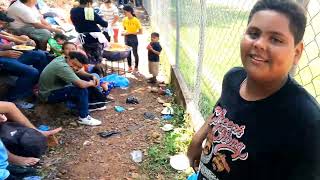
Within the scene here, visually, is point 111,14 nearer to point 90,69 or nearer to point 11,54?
point 90,69

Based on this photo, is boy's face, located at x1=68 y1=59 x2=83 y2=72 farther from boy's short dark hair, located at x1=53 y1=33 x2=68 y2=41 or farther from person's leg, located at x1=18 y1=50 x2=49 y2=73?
boy's short dark hair, located at x1=53 y1=33 x2=68 y2=41

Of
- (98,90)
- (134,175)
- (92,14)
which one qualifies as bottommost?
(134,175)

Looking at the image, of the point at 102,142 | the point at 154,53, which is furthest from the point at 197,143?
the point at 154,53

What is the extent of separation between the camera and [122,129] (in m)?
4.47

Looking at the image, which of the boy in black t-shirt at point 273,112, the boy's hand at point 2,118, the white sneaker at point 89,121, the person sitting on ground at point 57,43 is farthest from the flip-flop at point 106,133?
the boy in black t-shirt at point 273,112

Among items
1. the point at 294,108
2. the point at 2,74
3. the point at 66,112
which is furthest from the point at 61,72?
the point at 294,108

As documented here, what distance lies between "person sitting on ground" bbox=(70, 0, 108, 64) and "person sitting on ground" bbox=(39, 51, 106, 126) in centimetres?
151

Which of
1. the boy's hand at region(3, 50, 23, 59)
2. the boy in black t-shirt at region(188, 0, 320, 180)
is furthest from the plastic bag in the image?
the boy in black t-shirt at region(188, 0, 320, 180)

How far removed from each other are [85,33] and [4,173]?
145 inches

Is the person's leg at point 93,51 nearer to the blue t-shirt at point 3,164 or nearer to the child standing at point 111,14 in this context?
the child standing at point 111,14

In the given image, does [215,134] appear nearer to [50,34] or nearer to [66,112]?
[66,112]

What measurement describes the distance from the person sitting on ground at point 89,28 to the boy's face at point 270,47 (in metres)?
5.13

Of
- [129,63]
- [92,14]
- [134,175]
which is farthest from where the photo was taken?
[129,63]

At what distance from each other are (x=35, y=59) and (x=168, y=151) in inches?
108
